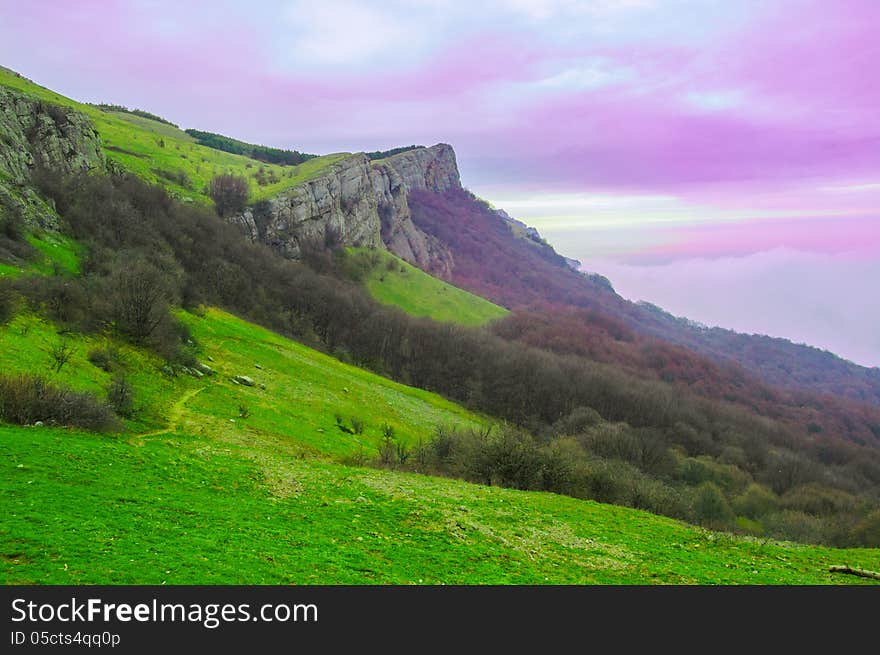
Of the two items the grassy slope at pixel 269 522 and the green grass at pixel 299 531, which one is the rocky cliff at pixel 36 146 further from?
the green grass at pixel 299 531

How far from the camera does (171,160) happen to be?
13388cm

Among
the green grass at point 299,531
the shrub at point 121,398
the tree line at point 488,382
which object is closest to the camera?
the green grass at point 299,531

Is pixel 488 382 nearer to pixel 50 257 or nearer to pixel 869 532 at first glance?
pixel 869 532

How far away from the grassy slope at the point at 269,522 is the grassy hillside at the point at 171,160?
95613 mm

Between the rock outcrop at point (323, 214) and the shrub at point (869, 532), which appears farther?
the rock outcrop at point (323, 214)

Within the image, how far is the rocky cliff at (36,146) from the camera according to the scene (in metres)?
51.3

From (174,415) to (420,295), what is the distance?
124 m

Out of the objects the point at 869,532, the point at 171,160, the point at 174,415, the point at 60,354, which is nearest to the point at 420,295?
the point at 171,160

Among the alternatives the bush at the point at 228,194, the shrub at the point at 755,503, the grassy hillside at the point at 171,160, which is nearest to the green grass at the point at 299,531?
the shrub at the point at 755,503

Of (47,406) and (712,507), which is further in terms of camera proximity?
(712,507)

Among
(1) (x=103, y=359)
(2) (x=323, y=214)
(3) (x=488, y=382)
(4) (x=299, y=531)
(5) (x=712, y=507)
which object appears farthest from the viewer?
(2) (x=323, y=214)

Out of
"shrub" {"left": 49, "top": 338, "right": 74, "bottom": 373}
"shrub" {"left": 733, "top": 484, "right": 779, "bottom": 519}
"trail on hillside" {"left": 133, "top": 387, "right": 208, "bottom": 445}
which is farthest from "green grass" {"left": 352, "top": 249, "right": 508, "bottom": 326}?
"shrub" {"left": 49, "top": 338, "right": 74, "bottom": 373}
